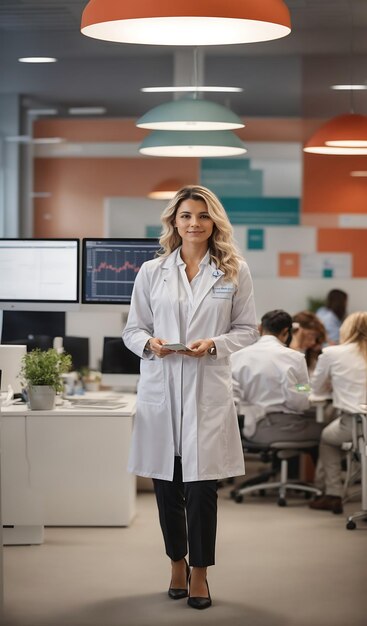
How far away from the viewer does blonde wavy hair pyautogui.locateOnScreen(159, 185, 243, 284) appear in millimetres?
4984

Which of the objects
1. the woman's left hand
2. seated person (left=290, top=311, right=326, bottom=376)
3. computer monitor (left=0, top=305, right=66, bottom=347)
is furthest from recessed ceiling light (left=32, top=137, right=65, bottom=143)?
the woman's left hand

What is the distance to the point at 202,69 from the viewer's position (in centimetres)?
1010

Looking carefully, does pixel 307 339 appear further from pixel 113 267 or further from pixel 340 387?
pixel 113 267

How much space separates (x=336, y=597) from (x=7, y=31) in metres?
6.77

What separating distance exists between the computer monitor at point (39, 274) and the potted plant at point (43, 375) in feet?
1.70

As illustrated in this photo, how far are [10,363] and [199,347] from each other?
2184 mm

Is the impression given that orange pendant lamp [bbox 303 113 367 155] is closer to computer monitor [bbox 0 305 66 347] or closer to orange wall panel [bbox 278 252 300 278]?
orange wall panel [bbox 278 252 300 278]

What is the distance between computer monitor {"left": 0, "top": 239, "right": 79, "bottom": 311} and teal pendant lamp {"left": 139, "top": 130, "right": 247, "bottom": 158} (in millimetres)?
1820

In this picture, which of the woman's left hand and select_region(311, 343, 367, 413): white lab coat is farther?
select_region(311, 343, 367, 413): white lab coat

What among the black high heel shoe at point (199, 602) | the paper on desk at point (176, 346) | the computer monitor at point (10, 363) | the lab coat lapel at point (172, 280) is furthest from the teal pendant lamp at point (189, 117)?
the black high heel shoe at point (199, 602)

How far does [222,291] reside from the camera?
16.2 ft

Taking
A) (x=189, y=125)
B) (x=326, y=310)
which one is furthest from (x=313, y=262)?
(x=189, y=125)

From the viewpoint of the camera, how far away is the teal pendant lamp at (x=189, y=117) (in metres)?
7.69

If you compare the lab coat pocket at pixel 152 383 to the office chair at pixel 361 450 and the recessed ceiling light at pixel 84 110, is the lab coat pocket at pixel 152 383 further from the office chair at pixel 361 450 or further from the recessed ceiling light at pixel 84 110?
the recessed ceiling light at pixel 84 110
